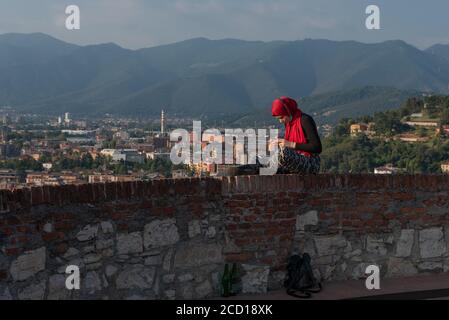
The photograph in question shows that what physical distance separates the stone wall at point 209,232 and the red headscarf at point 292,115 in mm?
362

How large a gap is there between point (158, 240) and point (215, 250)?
1.67ft

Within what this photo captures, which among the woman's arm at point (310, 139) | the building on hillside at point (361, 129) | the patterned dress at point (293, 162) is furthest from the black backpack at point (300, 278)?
the building on hillside at point (361, 129)

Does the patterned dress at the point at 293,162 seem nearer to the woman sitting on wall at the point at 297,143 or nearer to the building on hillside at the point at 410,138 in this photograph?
the woman sitting on wall at the point at 297,143

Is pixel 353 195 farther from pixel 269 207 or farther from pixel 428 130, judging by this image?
pixel 428 130

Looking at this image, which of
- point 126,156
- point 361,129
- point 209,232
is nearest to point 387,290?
point 209,232

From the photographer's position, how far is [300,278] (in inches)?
199

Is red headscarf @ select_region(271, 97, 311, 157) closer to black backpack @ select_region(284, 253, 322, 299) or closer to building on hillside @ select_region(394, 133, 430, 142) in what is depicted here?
black backpack @ select_region(284, 253, 322, 299)

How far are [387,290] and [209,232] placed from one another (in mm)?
1645

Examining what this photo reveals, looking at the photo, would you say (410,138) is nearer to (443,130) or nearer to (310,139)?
(443,130)

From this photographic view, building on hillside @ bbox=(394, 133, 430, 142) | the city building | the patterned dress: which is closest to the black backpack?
the patterned dress

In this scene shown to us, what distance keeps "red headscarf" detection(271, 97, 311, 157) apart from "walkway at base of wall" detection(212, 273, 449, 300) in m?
1.19

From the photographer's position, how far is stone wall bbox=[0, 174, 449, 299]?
4160 mm

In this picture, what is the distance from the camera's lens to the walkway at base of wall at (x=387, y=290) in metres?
4.96

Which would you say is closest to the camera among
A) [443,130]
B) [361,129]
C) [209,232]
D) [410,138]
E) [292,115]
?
[209,232]
